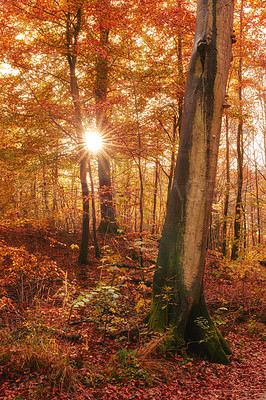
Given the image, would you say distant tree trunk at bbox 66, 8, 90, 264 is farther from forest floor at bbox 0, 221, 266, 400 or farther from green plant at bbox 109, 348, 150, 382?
green plant at bbox 109, 348, 150, 382

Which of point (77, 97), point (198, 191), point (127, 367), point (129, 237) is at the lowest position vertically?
point (127, 367)

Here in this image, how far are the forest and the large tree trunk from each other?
0.02 m

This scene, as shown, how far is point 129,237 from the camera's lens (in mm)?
5660

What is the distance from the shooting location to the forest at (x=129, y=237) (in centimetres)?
321

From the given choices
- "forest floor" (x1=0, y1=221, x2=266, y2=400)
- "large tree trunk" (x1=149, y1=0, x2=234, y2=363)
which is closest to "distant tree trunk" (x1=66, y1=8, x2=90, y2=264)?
"forest floor" (x1=0, y1=221, x2=266, y2=400)

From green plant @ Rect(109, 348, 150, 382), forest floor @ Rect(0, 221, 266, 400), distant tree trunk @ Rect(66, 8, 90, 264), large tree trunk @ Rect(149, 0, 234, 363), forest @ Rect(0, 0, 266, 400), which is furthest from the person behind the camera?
distant tree trunk @ Rect(66, 8, 90, 264)

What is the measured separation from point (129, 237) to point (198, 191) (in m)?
2.14

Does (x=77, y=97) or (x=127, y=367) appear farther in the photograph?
(x=77, y=97)

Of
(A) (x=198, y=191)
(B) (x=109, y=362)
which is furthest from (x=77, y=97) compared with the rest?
(B) (x=109, y=362)

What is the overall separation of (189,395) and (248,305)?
137 inches

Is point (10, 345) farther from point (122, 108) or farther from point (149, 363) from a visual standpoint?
point (122, 108)

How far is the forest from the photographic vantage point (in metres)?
3.21

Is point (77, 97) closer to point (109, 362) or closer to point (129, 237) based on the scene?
point (129, 237)

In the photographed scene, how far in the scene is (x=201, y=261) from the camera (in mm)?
4168
